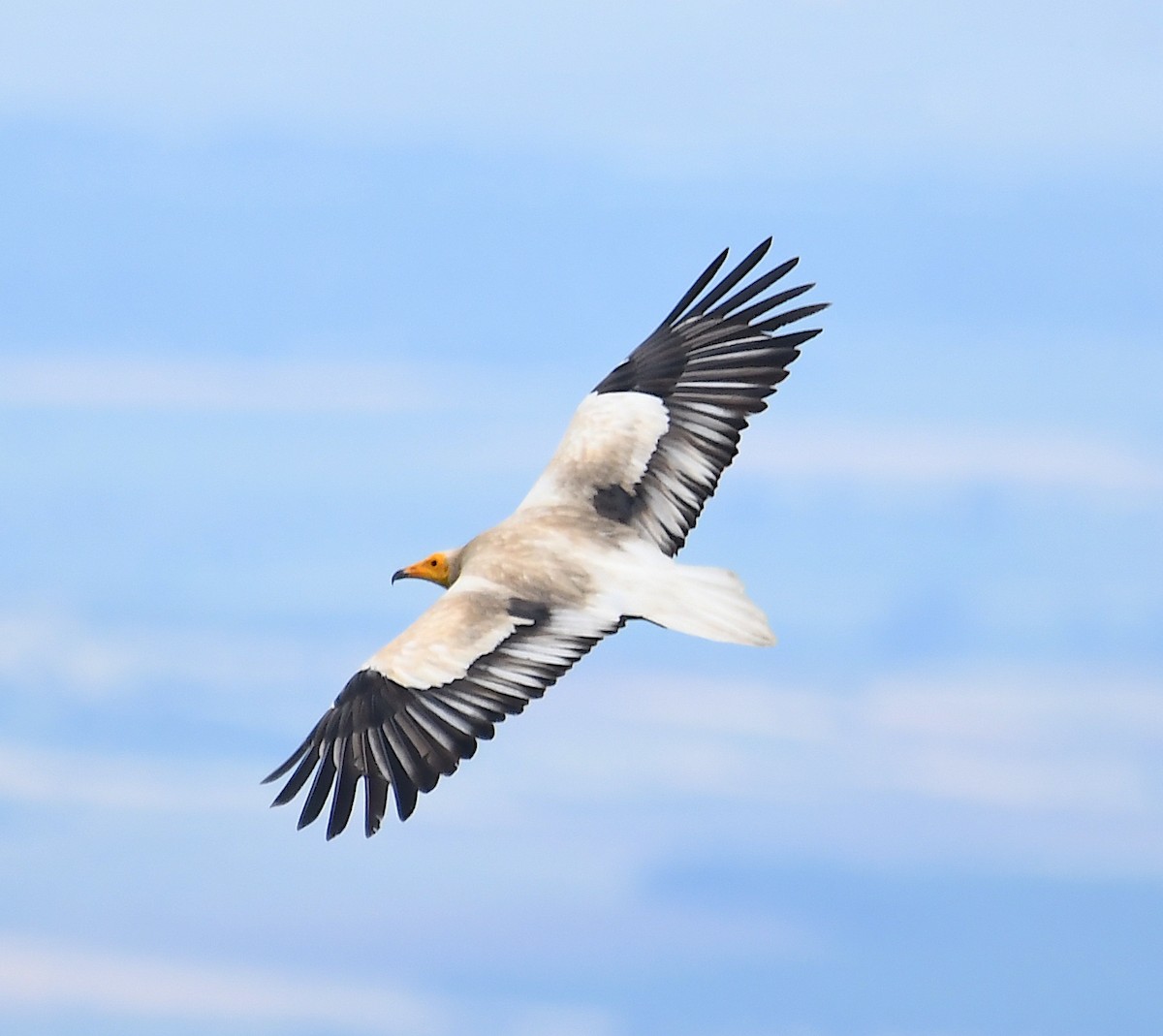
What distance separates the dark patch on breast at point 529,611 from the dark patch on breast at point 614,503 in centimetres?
144

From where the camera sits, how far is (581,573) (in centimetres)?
1398

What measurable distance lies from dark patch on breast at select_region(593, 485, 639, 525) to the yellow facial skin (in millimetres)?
1205

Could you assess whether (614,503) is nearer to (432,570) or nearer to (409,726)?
(432,570)

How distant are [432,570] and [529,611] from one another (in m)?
1.88

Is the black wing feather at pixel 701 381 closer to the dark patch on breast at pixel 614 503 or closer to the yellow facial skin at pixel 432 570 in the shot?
the dark patch on breast at pixel 614 503

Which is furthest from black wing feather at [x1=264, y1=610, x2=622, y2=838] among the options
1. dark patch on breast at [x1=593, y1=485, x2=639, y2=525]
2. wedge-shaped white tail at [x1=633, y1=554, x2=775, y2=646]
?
dark patch on breast at [x1=593, y1=485, x2=639, y2=525]

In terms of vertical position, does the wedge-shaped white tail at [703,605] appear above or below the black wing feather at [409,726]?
above

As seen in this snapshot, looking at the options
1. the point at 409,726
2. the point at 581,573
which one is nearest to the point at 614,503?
the point at 581,573

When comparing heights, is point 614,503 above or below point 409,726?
above

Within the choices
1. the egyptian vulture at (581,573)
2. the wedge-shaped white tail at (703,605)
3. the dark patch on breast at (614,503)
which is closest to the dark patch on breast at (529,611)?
the egyptian vulture at (581,573)

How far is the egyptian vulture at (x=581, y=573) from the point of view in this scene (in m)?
13.1

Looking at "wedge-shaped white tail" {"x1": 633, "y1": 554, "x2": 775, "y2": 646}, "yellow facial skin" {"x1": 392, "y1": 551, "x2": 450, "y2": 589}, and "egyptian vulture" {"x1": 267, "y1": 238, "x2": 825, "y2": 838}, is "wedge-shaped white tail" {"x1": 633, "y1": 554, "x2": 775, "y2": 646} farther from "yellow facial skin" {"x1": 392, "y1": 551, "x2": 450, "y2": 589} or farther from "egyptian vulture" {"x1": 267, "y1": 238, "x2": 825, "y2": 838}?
"yellow facial skin" {"x1": 392, "y1": 551, "x2": 450, "y2": 589}

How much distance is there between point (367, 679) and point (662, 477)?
3.13 meters

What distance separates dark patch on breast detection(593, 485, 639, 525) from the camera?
1503 centimetres
